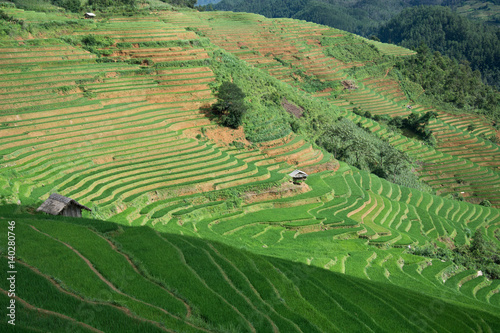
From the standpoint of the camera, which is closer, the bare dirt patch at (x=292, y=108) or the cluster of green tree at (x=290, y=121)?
the cluster of green tree at (x=290, y=121)

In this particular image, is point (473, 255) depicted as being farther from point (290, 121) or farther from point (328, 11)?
point (328, 11)

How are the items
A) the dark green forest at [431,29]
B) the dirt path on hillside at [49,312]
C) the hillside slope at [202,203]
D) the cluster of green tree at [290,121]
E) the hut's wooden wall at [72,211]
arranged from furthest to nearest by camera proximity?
the dark green forest at [431,29]
the cluster of green tree at [290,121]
the hut's wooden wall at [72,211]
the hillside slope at [202,203]
the dirt path on hillside at [49,312]

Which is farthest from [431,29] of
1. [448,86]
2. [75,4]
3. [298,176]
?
[298,176]

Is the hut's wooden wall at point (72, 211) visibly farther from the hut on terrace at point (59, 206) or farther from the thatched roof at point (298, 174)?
the thatched roof at point (298, 174)

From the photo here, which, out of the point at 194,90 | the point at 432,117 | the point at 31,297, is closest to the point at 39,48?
the point at 194,90

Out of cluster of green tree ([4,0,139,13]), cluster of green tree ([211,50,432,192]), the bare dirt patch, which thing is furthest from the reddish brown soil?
cluster of green tree ([4,0,139,13])

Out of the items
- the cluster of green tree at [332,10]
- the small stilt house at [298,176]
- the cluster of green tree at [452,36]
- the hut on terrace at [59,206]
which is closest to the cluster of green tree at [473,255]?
the small stilt house at [298,176]

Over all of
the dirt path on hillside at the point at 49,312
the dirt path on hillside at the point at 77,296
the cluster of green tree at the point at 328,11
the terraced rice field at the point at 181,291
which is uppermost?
the cluster of green tree at the point at 328,11

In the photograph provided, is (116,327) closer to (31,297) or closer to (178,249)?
(31,297)
